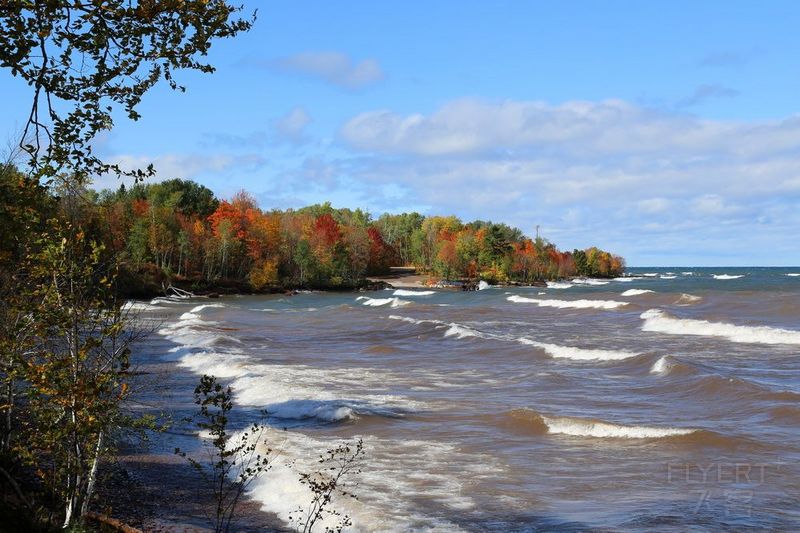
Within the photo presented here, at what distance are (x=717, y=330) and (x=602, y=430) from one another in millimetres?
25482

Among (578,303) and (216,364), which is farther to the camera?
(578,303)

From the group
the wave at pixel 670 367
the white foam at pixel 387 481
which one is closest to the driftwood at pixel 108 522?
the white foam at pixel 387 481

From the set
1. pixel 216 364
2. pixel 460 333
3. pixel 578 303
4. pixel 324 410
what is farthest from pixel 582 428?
pixel 578 303

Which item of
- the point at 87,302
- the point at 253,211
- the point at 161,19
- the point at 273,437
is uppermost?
A: the point at 253,211

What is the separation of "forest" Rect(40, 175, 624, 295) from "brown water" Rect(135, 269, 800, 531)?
3671cm

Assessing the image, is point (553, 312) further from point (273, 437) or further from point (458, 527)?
point (458, 527)

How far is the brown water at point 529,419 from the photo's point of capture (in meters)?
10.2

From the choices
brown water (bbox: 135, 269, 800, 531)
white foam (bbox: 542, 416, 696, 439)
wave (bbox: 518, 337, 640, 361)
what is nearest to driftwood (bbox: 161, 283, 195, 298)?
brown water (bbox: 135, 269, 800, 531)

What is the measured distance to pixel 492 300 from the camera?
7200 cm

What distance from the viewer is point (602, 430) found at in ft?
48.9

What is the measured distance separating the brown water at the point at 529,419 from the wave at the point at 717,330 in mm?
176

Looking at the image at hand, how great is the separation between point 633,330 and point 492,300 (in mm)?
32516

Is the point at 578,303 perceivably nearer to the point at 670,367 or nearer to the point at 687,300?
the point at 687,300

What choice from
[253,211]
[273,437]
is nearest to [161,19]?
[273,437]
